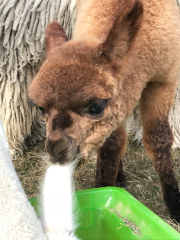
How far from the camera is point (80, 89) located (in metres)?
1.17

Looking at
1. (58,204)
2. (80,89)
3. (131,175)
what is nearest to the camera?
A: (58,204)

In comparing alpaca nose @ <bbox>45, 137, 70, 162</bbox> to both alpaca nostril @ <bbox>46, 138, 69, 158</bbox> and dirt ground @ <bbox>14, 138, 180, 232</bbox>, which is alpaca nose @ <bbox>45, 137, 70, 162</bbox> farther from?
dirt ground @ <bbox>14, 138, 180, 232</bbox>

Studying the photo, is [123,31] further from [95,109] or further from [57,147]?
[57,147]

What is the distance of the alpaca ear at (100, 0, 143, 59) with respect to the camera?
1229mm

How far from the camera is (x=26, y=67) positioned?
94.3 inches

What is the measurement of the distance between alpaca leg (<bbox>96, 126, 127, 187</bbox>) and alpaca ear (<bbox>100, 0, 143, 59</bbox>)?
0.64 m

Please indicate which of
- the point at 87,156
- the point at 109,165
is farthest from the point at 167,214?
the point at 87,156

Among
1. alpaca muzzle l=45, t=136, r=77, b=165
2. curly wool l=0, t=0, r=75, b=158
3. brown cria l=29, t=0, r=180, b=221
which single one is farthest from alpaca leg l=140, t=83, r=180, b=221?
curly wool l=0, t=0, r=75, b=158

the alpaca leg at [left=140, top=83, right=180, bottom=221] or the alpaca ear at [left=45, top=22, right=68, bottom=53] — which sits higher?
the alpaca ear at [left=45, top=22, right=68, bottom=53]

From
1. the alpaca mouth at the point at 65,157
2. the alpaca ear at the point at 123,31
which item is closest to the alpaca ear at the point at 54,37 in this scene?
the alpaca ear at the point at 123,31

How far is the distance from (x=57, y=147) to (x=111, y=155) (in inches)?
28.1

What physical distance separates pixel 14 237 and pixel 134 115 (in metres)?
2.05

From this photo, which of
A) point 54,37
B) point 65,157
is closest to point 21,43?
point 54,37

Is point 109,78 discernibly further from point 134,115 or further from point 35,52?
point 134,115
